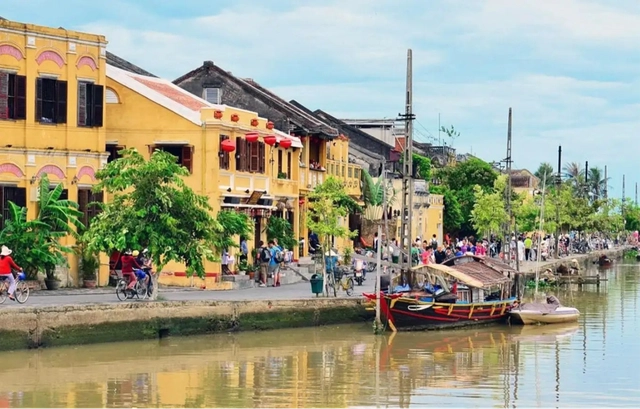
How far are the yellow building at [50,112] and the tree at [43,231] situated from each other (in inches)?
30.6

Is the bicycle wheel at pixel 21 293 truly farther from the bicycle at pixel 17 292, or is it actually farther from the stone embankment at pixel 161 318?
the stone embankment at pixel 161 318

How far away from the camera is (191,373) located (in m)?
34.8

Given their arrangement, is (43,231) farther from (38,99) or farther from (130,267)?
(38,99)

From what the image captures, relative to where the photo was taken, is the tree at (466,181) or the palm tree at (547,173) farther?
the palm tree at (547,173)

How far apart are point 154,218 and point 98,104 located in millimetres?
6951

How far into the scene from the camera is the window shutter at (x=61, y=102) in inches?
1773

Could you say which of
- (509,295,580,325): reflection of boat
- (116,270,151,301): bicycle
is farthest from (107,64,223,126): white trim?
(509,295,580,325): reflection of boat

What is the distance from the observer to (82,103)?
46031 millimetres

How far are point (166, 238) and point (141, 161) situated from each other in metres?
2.65

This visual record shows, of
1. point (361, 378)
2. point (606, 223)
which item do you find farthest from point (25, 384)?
point (606, 223)

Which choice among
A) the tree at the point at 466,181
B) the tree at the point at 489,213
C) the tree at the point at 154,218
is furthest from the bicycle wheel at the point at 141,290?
the tree at the point at 466,181

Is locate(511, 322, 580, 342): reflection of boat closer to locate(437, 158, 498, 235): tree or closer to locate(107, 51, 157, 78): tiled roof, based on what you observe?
locate(107, 51, 157, 78): tiled roof

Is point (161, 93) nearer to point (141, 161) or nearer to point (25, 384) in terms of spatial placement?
point (141, 161)

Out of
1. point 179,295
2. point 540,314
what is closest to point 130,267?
point 179,295
